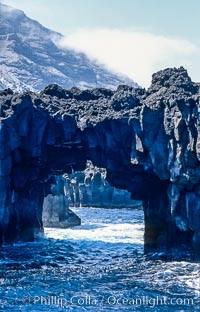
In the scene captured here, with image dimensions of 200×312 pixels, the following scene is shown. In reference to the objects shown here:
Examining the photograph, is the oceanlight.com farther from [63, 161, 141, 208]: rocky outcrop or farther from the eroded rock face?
[63, 161, 141, 208]: rocky outcrop

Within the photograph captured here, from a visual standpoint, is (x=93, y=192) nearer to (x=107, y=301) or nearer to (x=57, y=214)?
(x=57, y=214)

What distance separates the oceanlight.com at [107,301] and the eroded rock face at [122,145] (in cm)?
1613

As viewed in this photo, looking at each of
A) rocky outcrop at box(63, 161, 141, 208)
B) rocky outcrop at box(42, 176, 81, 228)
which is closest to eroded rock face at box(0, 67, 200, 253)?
rocky outcrop at box(42, 176, 81, 228)

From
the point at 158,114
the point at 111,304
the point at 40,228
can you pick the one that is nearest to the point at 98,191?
the point at 40,228

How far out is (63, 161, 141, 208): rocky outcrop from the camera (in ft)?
529

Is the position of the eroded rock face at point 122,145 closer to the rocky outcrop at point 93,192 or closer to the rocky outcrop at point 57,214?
the rocky outcrop at point 57,214

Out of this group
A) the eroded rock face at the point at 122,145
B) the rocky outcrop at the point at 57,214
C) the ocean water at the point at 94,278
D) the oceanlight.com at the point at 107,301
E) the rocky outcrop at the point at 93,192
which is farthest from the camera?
the rocky outcrop at the point at 93,192

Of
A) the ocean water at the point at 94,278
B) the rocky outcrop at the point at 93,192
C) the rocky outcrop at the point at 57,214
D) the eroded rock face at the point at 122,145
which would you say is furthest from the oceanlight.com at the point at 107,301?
the rocky outcrop at the point at 93,192

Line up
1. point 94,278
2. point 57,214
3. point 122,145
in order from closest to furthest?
point 94,278 < point 122,145 < point 57,214

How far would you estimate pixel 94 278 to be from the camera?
49.6m

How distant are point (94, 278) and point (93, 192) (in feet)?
378

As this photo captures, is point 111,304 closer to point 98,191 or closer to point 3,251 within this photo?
point 3,251

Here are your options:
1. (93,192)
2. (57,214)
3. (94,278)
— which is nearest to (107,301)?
(94,278)

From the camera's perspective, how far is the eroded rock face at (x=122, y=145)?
5659 centimetres
